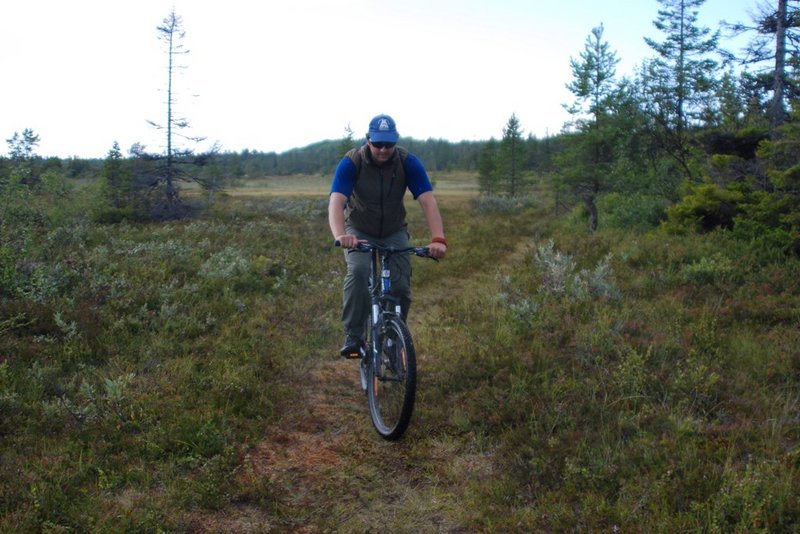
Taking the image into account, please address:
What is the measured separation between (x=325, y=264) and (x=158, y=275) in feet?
14.1

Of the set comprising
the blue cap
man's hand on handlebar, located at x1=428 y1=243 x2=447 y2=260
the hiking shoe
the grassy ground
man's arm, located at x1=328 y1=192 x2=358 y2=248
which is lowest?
the grassy ground

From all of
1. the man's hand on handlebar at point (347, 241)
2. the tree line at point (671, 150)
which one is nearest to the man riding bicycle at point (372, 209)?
the man's hand on handlebar at point (347, 241)

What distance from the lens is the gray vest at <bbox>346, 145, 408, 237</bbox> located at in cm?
538

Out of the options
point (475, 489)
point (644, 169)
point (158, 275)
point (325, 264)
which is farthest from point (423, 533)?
point (644, 169)

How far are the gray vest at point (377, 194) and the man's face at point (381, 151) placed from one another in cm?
10

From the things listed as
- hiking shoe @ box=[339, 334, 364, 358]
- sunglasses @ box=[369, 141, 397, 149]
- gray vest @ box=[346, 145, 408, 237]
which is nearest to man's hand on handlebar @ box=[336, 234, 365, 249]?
gray vest @ box=[346, 145, 408, 237]

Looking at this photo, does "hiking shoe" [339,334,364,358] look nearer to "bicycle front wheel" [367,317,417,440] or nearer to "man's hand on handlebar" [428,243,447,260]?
"bicycle front wheel" [367,317,417,440]

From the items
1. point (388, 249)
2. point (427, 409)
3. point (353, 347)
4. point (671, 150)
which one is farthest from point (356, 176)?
point (671, 150)

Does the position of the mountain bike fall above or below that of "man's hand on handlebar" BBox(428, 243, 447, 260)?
below

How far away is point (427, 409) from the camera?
521cm

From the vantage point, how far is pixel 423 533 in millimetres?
3572

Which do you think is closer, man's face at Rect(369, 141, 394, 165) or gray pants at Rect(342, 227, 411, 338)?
man's face at Rect(369, 141, 394, 165)

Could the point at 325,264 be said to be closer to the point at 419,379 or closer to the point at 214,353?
the point at 214,353

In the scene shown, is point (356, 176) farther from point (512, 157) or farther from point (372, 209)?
point (512, 157)
